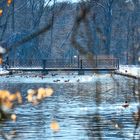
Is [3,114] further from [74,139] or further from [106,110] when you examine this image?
[106,110]

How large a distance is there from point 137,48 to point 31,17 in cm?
8621

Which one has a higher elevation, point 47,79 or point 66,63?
point 66,63

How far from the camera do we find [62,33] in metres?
104

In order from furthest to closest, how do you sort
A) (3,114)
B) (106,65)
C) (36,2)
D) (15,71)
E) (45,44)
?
(45,44)
(36,2)
(106,65)
(15,71)
(3,114)

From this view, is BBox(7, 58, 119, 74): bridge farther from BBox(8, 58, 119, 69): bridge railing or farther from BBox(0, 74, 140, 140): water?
BBox(0, 74, 140, 140): water

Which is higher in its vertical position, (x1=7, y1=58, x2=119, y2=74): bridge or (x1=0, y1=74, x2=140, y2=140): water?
(x1=7, y1=58, x2=119, y2=74): bridge

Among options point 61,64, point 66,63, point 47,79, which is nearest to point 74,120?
point 47,79

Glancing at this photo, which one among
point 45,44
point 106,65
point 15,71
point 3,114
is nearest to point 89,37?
point 3,114

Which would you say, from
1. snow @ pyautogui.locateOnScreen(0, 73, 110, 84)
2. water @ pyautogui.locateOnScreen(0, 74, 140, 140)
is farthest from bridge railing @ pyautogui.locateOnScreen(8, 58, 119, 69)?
water @ pyautogui.locateOnScreen(0, 74, 140, 140)

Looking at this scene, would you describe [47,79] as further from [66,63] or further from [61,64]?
[66,63]

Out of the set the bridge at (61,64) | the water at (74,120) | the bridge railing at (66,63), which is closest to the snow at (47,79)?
the bridge at (61,64)

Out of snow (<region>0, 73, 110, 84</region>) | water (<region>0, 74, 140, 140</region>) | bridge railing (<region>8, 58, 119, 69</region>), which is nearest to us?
water (<region>0, 74, 140, 140</region>)

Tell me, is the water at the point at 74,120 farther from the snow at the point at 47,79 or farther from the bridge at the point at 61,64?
the bridge at the point at 61,64

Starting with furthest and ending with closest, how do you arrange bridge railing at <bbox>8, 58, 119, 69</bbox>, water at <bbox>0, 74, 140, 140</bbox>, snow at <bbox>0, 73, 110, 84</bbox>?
bridge railing at <bbox>8, 58, 119, 69</bbox>
snow at <bbox>0, 73, 110, 84</bbox>
water at <bbox>0, 74, 140, 140</bbox>
